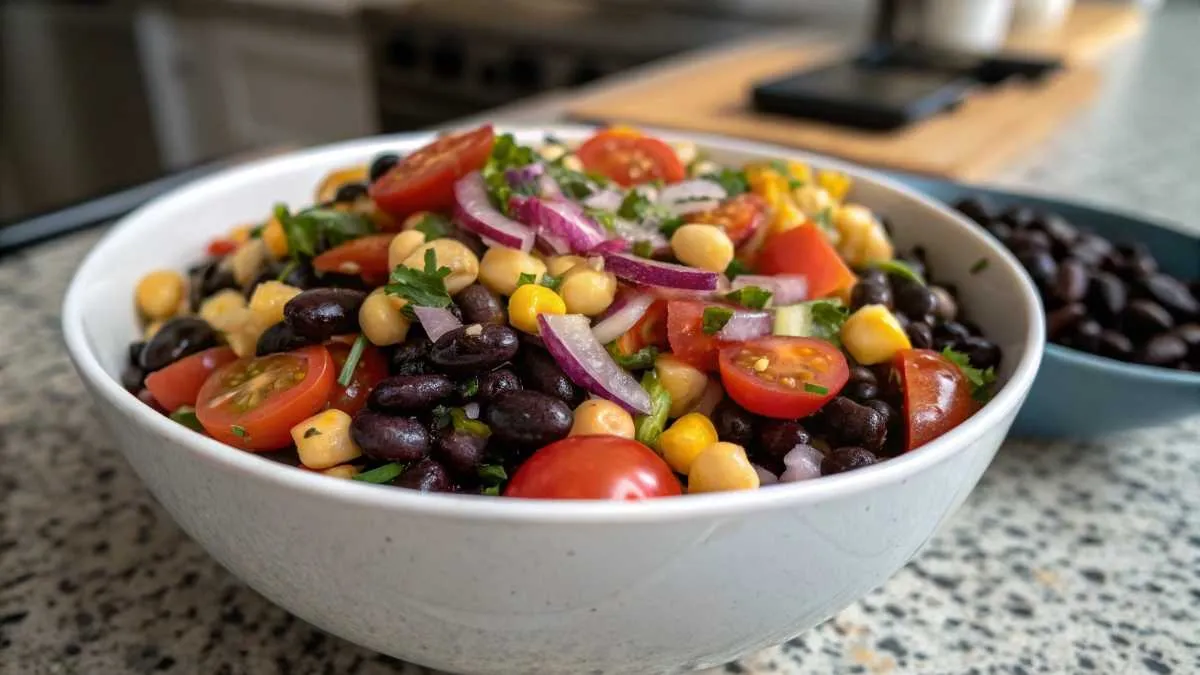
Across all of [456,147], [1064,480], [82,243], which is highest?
[456,147]

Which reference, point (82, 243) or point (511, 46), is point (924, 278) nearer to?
point (82, 243)

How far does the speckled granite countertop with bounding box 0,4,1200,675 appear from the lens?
2.94 feet

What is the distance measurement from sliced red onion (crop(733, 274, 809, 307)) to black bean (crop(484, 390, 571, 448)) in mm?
278

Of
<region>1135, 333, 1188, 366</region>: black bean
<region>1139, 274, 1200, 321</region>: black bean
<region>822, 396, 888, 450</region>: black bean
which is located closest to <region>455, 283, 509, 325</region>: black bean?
<region>822, 396, 888, 450</region>: black bean

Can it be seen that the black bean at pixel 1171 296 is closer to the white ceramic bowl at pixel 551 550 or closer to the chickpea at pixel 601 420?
the white ceramic bowl at pixel 551 550

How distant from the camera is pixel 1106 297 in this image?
1284 millimetres

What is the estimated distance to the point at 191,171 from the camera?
2.07 meters

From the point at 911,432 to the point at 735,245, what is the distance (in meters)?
0.31

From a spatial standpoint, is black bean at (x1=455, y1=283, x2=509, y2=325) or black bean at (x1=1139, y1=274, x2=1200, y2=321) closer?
black bean at (x1=455, y1=283, x2=509, y2=325)

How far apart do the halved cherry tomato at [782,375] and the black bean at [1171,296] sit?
64 centimetres

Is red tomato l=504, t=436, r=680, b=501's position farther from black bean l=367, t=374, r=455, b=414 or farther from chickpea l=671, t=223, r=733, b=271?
chickpea l=671, t=223, r=733, b=271

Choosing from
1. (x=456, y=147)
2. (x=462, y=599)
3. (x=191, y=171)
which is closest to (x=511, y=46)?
(x=191, y=171)

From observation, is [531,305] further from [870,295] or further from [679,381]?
[870,295]

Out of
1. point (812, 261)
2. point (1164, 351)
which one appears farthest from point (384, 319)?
point (1164, 351)
